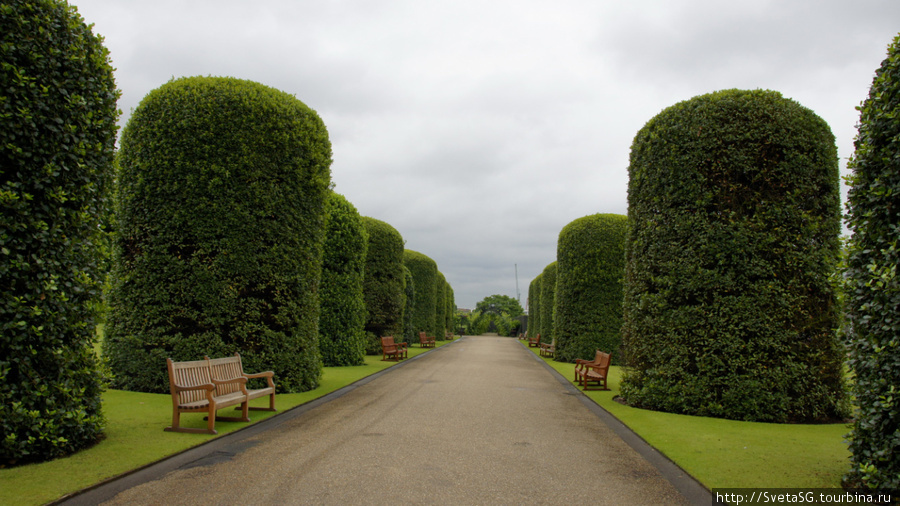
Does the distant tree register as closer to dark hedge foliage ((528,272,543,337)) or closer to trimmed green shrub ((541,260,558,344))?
dark hedge foliage ((528,272,543,337))

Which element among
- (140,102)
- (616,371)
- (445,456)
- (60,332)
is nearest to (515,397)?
(445,456)

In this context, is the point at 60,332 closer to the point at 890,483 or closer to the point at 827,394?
the point at 890,483

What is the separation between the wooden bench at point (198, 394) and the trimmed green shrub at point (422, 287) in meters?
22.5

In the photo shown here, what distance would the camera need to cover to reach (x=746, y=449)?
6301 mm

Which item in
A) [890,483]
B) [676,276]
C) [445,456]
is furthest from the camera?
[676,276]

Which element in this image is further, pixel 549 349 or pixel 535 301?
pixel 535 301

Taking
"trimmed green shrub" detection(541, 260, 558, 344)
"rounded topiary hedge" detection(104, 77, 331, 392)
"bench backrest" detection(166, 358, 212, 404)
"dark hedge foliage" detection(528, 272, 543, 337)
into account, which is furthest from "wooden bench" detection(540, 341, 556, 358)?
"bench backrest" detection(166, 358, 212, 404)

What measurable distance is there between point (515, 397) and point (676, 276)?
4.16m

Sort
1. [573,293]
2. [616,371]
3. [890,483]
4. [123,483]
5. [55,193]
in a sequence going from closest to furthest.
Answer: [890,483], [123,483], [55,193], [616,371], [573,293]

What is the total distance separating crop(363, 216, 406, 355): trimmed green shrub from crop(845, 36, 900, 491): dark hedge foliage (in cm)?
1764

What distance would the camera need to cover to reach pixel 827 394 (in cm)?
815

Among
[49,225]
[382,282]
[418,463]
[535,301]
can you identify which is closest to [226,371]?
[49,225]

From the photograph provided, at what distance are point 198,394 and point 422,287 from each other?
2399 cm

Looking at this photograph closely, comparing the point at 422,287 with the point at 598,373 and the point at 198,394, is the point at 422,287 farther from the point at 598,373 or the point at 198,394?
the point at 198,394
